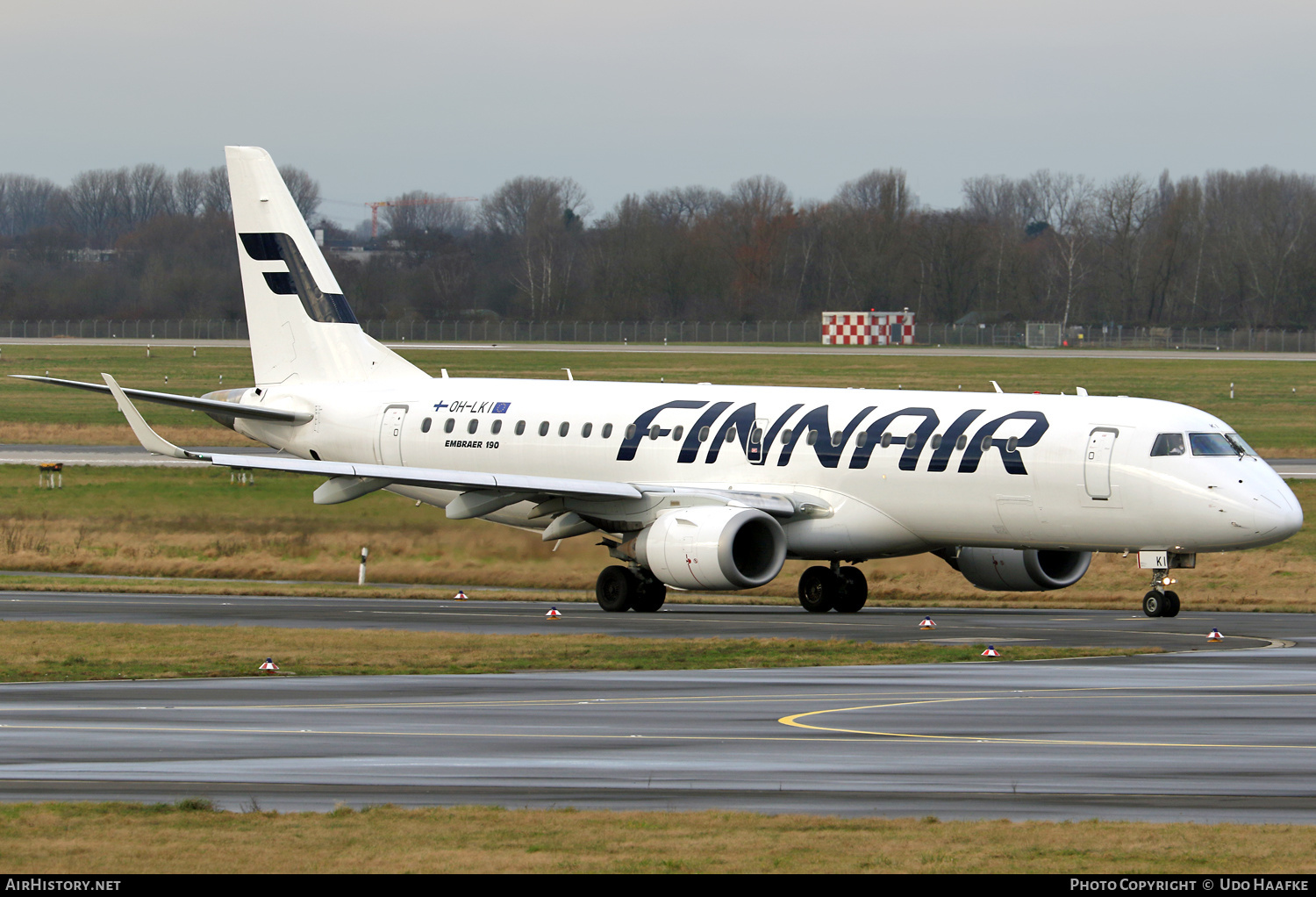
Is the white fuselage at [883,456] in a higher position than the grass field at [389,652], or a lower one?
higher

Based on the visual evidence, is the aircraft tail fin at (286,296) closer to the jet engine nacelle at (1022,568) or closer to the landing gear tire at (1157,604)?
the jet engine nacelle at (1022,568)

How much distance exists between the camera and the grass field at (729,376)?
75750 mm

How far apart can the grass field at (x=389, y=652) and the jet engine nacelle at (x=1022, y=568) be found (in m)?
7.63

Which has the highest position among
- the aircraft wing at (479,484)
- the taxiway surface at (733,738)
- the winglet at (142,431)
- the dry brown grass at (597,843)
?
the winglet at (142,431)

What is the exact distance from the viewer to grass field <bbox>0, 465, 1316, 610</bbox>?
130ft

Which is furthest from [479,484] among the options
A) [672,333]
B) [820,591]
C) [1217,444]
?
[672,333]

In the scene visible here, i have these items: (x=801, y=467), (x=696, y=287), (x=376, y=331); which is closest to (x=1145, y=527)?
(x=801, y=467)

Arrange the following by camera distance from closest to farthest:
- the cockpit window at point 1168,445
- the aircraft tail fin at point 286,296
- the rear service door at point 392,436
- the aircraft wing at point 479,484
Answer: the cockpit window at point 1168,445 → the aircraft wing at point 479,484 → the rear service door at point 392,436 → the aircraft tail fin at point 286,296

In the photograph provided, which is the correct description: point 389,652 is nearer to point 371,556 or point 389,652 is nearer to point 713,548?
point 713,548

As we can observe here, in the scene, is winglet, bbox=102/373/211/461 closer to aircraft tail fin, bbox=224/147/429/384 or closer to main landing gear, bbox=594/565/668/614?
aircraft tail fin, bbox=224/147/429/384

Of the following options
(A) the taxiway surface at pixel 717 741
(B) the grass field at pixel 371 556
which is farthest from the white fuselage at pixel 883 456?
(A) the taxiway surface at pixel 717 741

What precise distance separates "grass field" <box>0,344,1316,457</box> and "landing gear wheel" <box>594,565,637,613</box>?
35.8m

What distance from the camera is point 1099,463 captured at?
31969 mm

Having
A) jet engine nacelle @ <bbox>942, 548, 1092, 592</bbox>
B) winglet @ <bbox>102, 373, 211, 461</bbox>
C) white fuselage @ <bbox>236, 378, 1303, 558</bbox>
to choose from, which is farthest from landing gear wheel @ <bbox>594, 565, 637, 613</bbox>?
winglet @ <bbox>102, 373, 211, 461</bbox>
